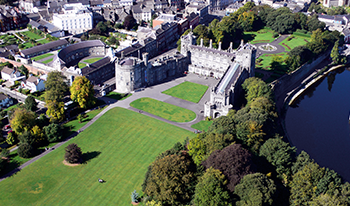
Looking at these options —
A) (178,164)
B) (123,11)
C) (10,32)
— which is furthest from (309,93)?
(10,32)

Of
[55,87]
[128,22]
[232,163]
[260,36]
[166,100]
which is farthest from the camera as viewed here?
[128,22]

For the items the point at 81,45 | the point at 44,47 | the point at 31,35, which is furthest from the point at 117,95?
the point at 31,35

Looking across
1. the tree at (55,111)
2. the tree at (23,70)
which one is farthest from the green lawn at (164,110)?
the tree at (23,70)

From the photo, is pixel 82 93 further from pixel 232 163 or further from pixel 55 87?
pixel 232 163

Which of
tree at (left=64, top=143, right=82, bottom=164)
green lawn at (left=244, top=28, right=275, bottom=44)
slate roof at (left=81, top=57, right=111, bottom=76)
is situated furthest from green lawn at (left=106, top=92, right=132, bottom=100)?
green lawn at (left=244, top=28, right=275, bottom=44)

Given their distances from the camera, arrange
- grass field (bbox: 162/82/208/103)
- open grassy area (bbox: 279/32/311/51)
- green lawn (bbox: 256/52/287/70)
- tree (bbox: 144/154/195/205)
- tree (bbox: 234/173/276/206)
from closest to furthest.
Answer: tree (bbox: 234/173/276/206) < tree (bbox: 144/154/195/205) < grass field (bbox: 162/82/208/103) < green lawn (bbox: 256/52/287/70) < open grassy area (bbox: 279/32/311/51)

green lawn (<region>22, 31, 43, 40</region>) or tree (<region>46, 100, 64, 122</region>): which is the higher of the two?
green lawn (<region>22, 31, 43, 40</region>)

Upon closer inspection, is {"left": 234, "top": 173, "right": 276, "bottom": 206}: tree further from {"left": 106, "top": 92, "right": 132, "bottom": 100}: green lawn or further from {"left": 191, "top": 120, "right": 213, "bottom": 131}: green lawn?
{"left": 106, "top": 92, "right": 132, "bottom": 100}: green lawn

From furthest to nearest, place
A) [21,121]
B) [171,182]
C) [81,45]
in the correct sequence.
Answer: [81,45] → [21,121] → [171,182]
